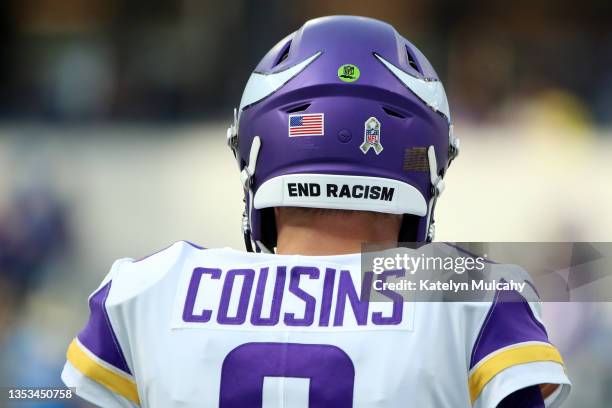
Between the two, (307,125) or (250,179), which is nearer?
(307,125)

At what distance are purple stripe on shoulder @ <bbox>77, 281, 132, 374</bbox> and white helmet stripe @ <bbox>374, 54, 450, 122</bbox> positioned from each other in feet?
2.59

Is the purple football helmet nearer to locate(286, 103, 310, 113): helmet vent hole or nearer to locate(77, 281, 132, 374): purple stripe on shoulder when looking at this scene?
locate(286, 103, 310, 113): helmet vent hole

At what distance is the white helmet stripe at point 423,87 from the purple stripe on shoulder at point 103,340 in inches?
31.0

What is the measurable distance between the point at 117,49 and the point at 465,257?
7011 mm

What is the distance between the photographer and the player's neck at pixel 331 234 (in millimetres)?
1920

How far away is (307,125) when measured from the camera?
6.76 feet

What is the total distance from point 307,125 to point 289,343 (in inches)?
20.9

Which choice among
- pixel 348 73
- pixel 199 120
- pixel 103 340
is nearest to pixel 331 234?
pixel 348 73

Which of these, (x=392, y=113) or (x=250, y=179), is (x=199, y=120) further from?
(x=392, y=113)

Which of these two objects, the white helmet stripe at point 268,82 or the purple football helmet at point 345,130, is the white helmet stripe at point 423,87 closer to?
the purple football helmet at point 345,130

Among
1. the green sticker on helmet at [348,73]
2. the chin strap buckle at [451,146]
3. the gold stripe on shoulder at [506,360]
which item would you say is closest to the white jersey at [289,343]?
the gold stripe on shoulder at [506,360]

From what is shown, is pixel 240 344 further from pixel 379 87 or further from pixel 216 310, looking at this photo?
pixel 379 87

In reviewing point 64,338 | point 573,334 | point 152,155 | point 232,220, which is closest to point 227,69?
point 152,155

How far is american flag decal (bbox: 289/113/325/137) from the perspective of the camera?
2046 mm
